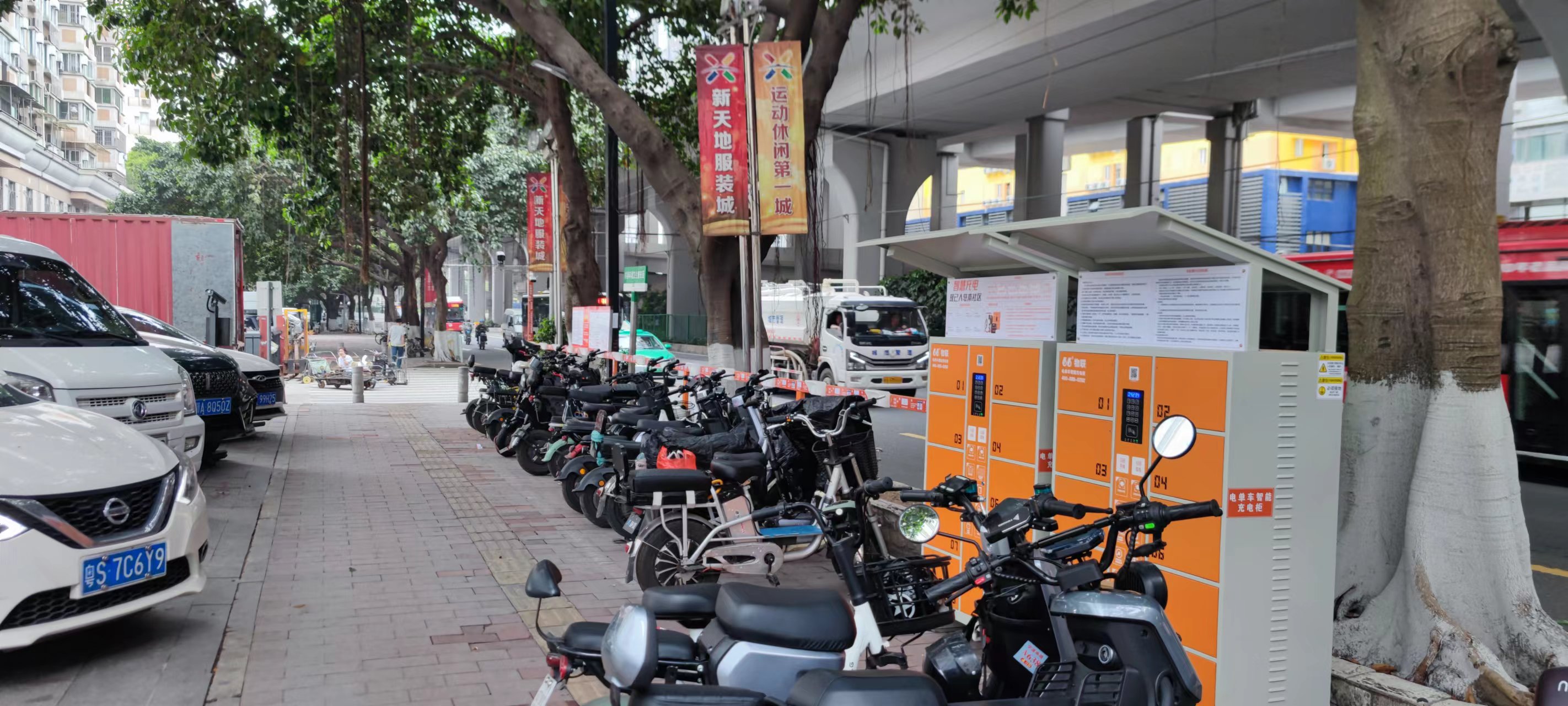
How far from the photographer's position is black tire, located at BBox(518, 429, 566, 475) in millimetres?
10359

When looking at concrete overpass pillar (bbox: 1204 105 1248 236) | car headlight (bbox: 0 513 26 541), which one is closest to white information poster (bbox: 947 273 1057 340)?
car headlight (bbox: 0 513 26 541)

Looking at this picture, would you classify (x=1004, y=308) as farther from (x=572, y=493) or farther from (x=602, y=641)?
(x=572, y=493)

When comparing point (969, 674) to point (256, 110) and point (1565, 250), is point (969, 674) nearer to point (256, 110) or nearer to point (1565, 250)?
point (1565, 250)

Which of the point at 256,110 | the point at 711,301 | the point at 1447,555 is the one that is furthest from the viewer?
the point at 256,110

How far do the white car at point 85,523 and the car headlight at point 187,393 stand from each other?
319 centimetres

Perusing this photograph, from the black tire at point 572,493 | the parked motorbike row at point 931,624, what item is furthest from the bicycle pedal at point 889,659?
the black tire at point 572,493

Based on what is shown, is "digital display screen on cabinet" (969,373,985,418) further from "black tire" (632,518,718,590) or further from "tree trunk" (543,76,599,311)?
"tree trunk" (543,76,599,311)

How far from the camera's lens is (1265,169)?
81.5 feet

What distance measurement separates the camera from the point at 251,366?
12.4 metres

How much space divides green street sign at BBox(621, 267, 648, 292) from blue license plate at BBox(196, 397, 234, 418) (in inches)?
189

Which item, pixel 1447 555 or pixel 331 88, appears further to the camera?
pixel 331 88

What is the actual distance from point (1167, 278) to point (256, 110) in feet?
45.0

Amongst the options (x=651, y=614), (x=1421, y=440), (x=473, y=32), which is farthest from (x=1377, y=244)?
(x=473, y=32)

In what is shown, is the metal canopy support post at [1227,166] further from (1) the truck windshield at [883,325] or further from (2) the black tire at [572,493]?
(2) the black tire at [572,493]
